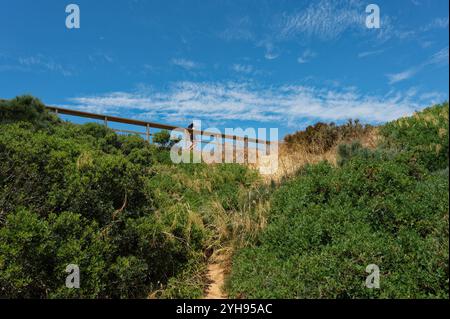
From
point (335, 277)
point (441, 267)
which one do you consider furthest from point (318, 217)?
point (441, 267)

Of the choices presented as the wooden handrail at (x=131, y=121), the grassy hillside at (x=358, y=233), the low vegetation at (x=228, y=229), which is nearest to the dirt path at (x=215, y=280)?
Result: the low vegetation at (x=228, y=229)

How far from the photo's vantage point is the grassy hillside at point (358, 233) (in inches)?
166

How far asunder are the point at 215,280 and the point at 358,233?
7.62ft

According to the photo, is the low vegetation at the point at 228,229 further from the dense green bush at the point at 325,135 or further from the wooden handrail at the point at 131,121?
the wooden handrail at the point at 131,121

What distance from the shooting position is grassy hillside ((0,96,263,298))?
4.79 meters

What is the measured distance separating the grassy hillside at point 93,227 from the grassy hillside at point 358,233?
89 centimetres

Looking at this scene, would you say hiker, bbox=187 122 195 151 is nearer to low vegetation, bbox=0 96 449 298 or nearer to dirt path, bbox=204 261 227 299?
low vegetation, bbox=0 96 449 298

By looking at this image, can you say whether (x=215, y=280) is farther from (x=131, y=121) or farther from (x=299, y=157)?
(x=131, y=121)

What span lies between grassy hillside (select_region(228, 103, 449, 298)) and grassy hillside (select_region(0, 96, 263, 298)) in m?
0.89

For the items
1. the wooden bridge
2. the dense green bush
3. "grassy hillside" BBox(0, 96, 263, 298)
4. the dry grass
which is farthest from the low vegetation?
the wooden bridge

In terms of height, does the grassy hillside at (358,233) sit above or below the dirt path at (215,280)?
above

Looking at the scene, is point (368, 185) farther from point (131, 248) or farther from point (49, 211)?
point (49, 211)

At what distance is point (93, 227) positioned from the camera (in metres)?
5.36

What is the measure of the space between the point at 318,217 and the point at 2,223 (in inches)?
181
